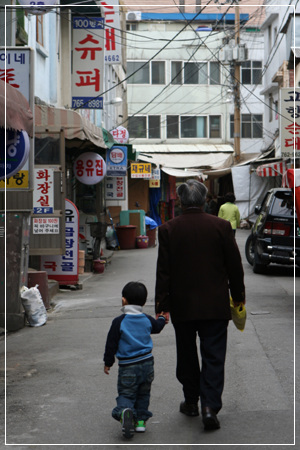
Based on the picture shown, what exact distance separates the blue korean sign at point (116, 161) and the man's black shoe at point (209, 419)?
17659 mm

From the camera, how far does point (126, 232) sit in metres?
25.5

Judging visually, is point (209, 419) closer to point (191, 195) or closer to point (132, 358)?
point (132, 358)

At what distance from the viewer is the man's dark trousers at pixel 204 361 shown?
5555mm

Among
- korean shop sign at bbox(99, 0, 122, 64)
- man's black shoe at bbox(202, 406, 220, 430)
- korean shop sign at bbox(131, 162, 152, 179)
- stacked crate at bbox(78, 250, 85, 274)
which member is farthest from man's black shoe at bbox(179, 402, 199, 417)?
korean shop sign at bbox(131, 162, 152, 179)

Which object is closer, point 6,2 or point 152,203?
point 6,2

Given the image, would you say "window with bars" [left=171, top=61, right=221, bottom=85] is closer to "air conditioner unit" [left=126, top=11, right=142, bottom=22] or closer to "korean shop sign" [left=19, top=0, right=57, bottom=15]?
"air conditioner unit" [left=126, top=11, right=142, bottom=22]

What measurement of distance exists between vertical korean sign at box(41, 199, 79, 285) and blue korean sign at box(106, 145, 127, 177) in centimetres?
858

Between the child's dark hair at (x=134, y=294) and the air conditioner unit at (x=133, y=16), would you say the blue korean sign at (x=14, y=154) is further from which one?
the air conditioner unit at (x=133, y=16)

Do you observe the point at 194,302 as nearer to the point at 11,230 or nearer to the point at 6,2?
the point at 11,230

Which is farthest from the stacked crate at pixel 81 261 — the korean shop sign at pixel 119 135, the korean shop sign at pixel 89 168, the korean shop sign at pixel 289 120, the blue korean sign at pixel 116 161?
the korean shop sign at pixel 119 135

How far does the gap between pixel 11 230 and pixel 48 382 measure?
371cm

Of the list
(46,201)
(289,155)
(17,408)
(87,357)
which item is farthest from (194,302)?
(289,155)

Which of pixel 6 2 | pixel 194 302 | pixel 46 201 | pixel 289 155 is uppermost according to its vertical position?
pixel 6 2

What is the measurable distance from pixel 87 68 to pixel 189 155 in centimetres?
2675
